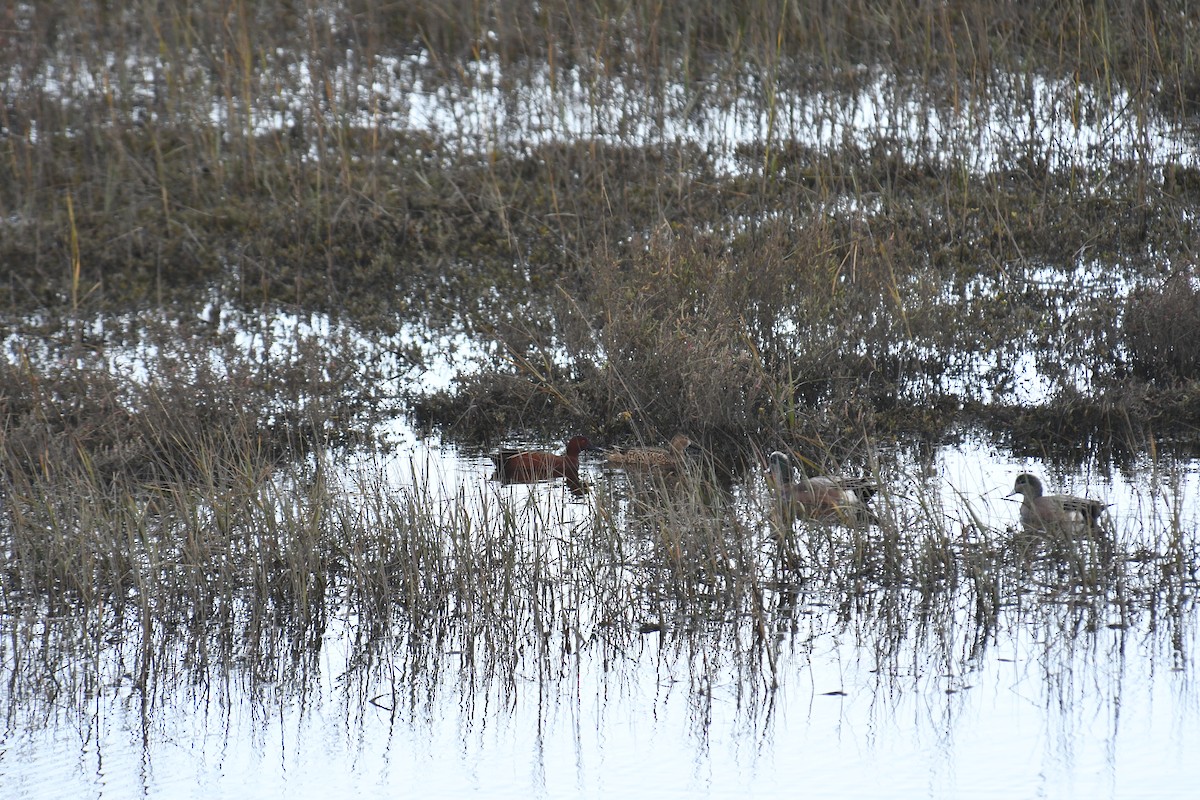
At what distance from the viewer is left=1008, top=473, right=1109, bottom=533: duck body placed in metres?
6.07

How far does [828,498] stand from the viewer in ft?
21.6

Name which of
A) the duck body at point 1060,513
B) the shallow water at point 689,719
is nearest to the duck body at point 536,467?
the shallow water at point 689,719

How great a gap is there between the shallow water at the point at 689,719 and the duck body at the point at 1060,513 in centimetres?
46

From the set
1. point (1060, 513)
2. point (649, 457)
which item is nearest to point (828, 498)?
point (1060, 513)

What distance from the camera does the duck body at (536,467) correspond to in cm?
785

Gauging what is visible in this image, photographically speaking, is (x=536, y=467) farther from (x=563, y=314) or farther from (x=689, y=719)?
(x=689, y=719)

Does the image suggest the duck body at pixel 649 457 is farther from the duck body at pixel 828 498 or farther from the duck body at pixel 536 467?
the duck body at pixel 828 498

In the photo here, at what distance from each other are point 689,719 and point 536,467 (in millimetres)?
3274

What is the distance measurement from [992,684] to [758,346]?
4684 mm

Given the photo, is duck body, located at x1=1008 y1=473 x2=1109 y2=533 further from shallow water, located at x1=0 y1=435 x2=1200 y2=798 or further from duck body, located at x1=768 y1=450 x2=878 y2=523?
duck body, located at x1=768 y1=450 x2=878 y2=523

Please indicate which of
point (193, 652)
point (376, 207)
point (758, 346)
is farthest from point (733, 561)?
point (376, 207)

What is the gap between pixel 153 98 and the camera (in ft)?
50.9

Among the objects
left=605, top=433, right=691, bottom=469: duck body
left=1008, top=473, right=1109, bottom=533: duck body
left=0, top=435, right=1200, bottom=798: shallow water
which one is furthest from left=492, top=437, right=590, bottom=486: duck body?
left=1008, top=473, right=1109, bottom=533: duck body

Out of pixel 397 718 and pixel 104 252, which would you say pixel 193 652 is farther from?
pixel 104 252
